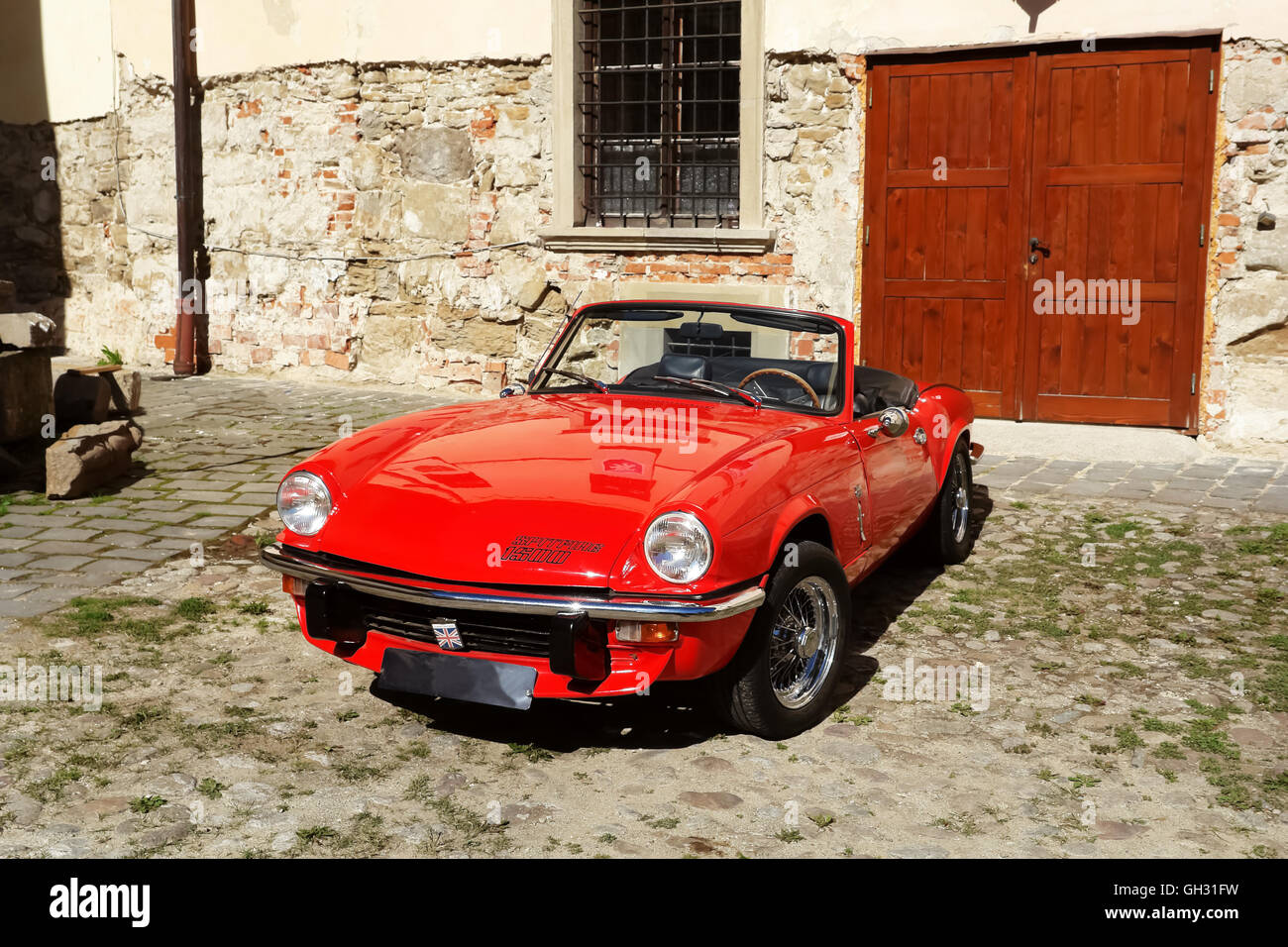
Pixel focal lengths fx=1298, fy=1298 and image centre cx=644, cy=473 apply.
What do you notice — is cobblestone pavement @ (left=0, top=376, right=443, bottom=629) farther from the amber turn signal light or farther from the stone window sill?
the amber turn signal light

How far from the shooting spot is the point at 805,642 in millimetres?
4000

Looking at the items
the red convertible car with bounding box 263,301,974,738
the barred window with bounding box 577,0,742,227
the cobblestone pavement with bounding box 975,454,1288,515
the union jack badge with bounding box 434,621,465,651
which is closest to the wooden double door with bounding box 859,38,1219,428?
the cobblestone pavement with bounding box 975,454,1288,515

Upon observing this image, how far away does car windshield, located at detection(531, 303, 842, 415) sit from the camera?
15.9 ft

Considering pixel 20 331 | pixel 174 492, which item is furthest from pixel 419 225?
pixel 174 492

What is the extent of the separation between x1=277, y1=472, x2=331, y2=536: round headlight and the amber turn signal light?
3.56 ft

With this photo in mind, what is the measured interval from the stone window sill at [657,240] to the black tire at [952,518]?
4.15 meters

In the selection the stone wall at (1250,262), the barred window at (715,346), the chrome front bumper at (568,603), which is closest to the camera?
the chrome front bumper at (568,603)

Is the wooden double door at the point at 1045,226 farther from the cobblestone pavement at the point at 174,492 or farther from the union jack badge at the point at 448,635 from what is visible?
the union jack badge at the point at 448,635

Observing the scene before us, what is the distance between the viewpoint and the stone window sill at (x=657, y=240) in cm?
985

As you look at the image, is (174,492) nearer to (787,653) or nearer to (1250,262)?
(787,653)

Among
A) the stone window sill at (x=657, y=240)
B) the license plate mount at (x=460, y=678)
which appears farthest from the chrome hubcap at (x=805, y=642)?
the stone window sill at (x=657, y=240)

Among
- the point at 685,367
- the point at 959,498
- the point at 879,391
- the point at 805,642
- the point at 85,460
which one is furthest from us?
the point at 85,460

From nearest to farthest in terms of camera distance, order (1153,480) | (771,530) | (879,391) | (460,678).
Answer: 1. (460,678)
2. (771,530)
3. (879,391)
4. (1153,480)

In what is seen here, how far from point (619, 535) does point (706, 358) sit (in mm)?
1601
